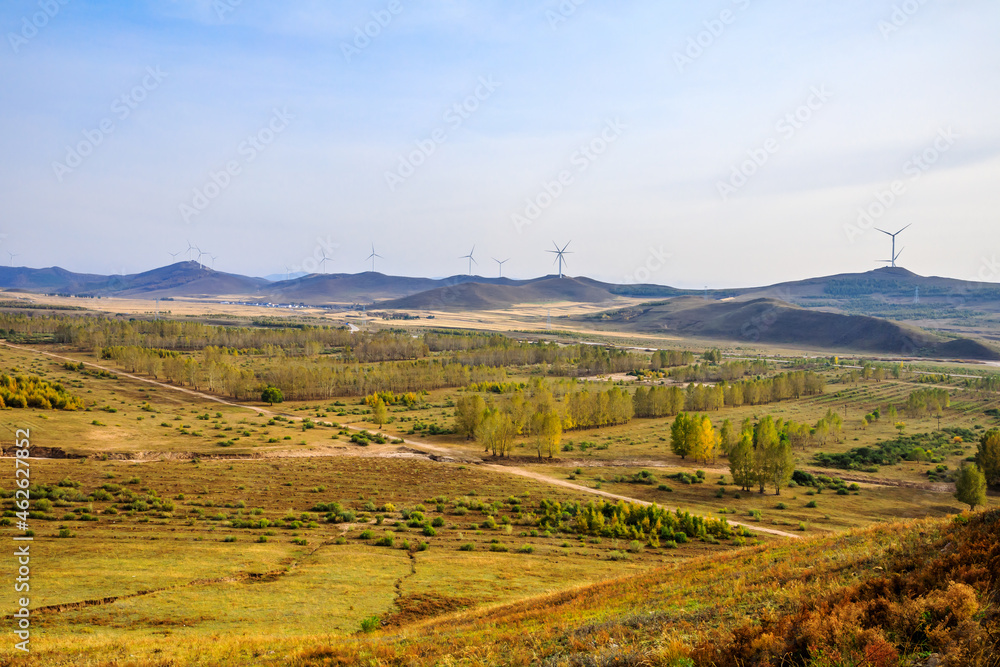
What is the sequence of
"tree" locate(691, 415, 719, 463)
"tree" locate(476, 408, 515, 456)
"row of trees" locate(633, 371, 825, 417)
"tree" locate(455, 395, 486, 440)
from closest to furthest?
"tree" locate(691, 415, 719, 463), "tree" locate(476, 408, 515, 456), "tree" locate(455, 395, 486, 440), "row of trees" locate(633, 371, 825, 417)

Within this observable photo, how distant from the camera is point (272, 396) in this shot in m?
100

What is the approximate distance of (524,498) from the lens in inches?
1993

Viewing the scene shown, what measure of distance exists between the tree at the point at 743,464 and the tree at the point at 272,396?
77.8 metres

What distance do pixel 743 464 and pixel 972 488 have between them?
18.7 m

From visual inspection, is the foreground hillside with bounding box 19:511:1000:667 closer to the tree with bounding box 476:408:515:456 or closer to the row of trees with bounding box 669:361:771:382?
the tree with bounding box 476:408:515:456

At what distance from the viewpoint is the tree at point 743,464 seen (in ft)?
186

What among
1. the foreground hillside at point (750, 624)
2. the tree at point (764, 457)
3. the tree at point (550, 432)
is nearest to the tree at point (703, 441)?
the tree at point (764, 457)

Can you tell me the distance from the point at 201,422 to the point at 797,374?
376 feet

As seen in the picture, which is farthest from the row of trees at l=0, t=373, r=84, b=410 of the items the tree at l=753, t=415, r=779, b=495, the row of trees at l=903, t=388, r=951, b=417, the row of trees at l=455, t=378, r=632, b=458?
the row of trees at l=903, t=388, r=951, b=417

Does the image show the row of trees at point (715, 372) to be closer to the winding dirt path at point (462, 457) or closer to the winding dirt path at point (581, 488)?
the winding dirt path at point (462, 457)

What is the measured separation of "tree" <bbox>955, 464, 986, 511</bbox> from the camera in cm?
4922

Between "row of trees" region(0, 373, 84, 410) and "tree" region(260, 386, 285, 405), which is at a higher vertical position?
"row of trees" region(0, 373, 84, 410)

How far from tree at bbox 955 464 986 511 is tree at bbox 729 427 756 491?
56.5 feet

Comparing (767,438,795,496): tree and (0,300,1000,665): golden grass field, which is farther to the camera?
(767,438,795,496): tree
